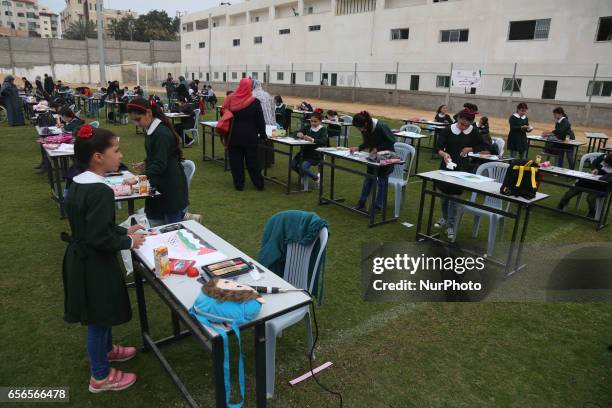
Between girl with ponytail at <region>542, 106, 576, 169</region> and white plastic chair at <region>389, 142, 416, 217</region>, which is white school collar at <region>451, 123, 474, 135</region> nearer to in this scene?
white plastic chair at <region>389, 142, 416, 217</region>

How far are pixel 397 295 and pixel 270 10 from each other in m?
38.1

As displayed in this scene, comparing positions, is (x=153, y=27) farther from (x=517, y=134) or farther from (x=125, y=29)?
(x=517, y=134)

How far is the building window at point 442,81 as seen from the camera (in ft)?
79.8

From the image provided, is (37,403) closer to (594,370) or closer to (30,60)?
(594,370)

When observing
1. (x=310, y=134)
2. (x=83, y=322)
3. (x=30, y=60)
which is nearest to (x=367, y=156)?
(x=310, y=134)

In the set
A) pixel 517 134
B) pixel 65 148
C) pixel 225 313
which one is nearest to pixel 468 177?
pixel 225 313

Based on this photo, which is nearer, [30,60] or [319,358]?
[319,358]

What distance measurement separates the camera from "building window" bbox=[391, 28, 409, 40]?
2708cm

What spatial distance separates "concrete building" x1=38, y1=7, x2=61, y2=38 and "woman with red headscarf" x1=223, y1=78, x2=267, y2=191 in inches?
4405

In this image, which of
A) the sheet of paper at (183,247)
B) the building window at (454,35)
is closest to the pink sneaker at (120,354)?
the sheet of paper at (183,247)

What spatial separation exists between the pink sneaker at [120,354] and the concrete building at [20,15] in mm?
103716

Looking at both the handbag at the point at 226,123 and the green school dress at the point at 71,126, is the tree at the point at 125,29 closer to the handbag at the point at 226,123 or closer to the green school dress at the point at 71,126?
the green school dress at the point at 71,126

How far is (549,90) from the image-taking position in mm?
20703

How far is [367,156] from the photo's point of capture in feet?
19.5
